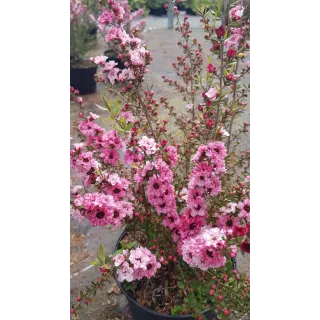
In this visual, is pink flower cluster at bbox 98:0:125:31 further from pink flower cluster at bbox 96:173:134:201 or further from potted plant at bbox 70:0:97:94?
potted plant at bbox 70:0:97:94

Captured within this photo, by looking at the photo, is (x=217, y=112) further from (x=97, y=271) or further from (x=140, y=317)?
(x=97, y=271)

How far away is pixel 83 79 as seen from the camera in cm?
384

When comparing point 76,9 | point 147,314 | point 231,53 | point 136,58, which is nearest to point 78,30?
point 76,9

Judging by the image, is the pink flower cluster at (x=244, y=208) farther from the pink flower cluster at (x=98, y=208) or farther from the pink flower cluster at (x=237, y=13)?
the pink flower cluster at (x=237, y=13)

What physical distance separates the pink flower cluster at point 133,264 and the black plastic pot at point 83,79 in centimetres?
299

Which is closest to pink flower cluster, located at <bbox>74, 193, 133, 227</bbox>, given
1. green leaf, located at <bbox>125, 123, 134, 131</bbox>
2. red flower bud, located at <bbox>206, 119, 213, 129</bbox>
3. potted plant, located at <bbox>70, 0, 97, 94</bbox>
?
green leaf, located at <bbox>125, 123, 134, 131</bbox>

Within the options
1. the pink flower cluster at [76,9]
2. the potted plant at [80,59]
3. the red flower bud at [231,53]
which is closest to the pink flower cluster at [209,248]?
the red flower bud at [231,53]

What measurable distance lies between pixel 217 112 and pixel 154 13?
728cm

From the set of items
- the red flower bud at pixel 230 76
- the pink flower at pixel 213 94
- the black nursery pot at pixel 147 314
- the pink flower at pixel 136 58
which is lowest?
the black nursery pot at pixel 147 314

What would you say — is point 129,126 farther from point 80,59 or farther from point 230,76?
point 80,59

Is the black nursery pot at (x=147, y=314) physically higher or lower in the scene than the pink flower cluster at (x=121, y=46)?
lower

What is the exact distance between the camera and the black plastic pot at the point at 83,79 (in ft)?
12.4

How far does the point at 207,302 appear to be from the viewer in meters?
1.34
